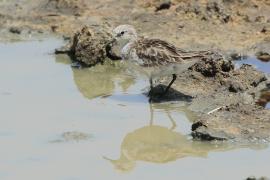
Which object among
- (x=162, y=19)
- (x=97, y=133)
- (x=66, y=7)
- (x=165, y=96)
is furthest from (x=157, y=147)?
(x=66, y=7)

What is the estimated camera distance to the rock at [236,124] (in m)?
8.93

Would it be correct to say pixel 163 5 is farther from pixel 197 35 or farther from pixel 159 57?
pixel 159 57

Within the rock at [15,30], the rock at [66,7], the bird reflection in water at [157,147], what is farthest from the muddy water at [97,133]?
the rock at [66,7]

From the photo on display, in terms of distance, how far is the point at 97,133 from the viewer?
9352 mm

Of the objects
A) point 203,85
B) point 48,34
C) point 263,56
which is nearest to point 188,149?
point 203,85

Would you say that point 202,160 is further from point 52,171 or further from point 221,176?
point 52,171

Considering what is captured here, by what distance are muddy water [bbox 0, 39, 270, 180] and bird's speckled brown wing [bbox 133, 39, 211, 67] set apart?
57 cm

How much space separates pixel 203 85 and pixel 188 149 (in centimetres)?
239

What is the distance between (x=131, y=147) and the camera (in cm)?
902

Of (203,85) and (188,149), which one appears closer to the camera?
(188,149)

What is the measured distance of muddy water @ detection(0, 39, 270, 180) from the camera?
8.19 metres

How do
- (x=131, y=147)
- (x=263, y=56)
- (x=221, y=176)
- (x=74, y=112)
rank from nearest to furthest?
(x=221, y=176) < (x=131, y=147) < (x=74, y=112) < (x=263, y=56)

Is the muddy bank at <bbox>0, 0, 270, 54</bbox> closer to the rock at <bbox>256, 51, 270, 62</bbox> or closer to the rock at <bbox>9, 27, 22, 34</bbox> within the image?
the rock at <bbox>9, 27, 22, 34</bbox>

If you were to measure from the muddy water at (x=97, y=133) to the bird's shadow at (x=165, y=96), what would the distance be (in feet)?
0.54
